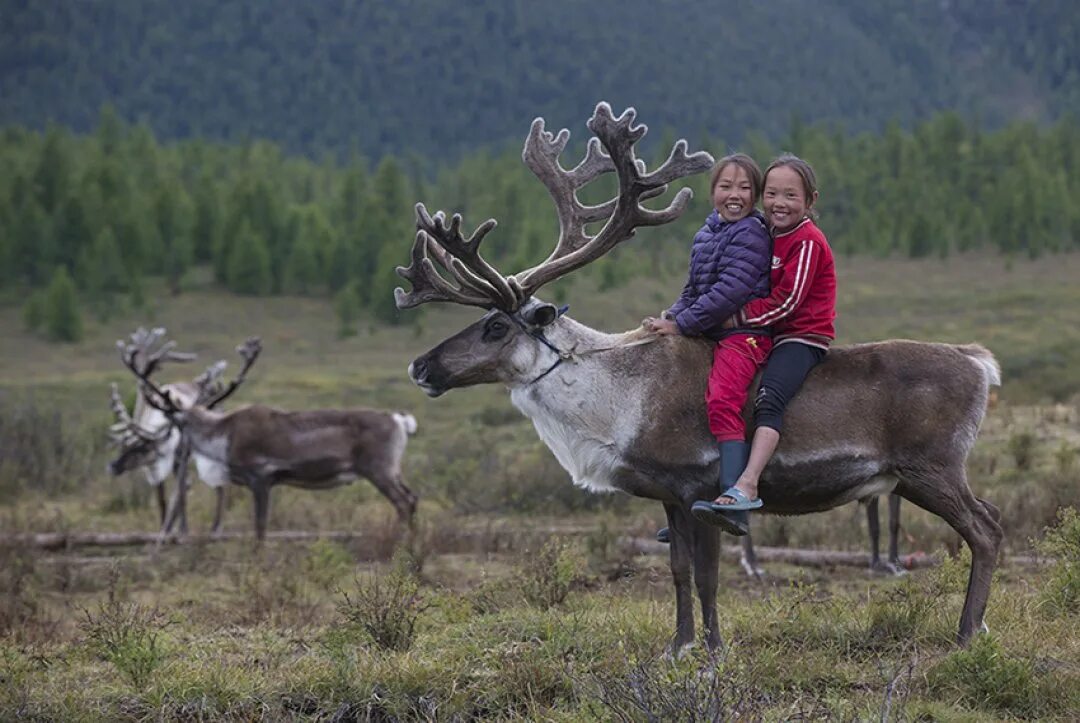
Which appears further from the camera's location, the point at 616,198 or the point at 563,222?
the point at 563,222

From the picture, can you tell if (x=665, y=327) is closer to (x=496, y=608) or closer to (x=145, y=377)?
(x=496, y=608)

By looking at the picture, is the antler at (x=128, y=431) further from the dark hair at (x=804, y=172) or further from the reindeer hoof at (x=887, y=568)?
the dark hair at (x=804, y=172)

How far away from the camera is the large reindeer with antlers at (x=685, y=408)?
6930 mm

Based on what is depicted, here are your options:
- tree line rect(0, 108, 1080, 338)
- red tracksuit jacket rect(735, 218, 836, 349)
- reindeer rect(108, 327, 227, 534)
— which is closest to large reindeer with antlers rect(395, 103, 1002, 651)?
red tracksuit jacket rect(735, 218, 836, 349)

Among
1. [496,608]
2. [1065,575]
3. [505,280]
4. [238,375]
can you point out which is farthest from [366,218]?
[1065,575]

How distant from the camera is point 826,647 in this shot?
7.17 metres

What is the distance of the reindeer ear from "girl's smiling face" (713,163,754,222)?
41.8 inches

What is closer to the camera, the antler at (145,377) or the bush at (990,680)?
the bush at (990,680)

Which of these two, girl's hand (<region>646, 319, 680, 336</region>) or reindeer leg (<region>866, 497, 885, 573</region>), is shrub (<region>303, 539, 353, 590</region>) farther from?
girl's hand (<region>646, 319, 680, 336</region>)

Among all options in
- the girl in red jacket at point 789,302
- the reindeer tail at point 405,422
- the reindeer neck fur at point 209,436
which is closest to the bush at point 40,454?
the reindeer neck fur at point 209,436

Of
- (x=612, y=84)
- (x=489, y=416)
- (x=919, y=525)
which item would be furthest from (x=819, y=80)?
(x=919, y=525)

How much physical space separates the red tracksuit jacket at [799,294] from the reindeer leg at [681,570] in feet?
3.60

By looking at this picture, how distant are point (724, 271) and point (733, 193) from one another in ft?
1.40

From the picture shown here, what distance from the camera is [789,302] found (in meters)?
6.82
